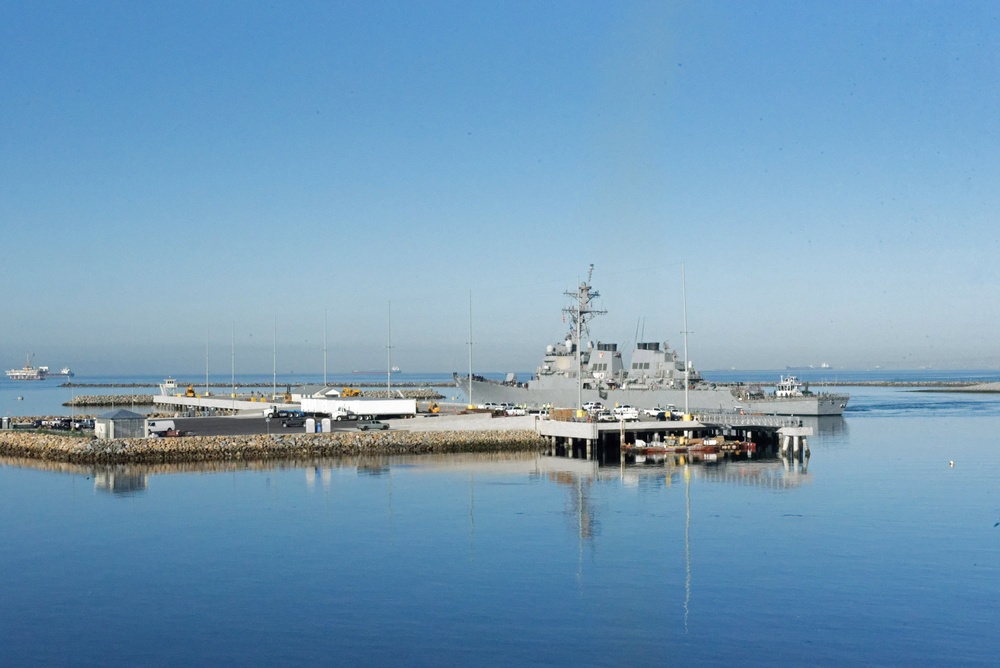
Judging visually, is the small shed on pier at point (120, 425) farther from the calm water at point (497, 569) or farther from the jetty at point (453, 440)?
the calm water at point (497, 569)

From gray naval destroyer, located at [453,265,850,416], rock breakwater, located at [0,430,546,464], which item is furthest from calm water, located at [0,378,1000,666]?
gray naval destroyer, located at [453,265,850,416]

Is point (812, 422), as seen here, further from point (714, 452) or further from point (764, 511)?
point (764, 511)

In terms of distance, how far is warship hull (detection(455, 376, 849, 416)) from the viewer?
87562mm

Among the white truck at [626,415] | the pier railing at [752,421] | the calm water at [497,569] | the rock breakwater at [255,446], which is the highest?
the white truck at [626,415]

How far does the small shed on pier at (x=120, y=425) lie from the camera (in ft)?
173

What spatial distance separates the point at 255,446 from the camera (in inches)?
2082

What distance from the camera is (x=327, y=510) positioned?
3556cm

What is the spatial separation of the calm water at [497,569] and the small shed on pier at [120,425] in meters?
7.23

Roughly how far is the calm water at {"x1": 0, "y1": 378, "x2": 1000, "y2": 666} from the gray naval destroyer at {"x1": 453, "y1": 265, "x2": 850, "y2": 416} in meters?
41.4

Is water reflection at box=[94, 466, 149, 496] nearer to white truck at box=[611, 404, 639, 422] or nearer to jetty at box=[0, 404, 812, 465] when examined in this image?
jetty at box=[0, 404, 812, 465]

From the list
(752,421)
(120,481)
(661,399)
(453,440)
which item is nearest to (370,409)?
(453,440)

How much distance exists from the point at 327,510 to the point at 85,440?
22.9m

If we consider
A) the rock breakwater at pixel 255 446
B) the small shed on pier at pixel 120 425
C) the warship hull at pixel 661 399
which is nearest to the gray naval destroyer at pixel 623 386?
the warship hull at pixel 661 399

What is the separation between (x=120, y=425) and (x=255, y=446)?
7.48 m
